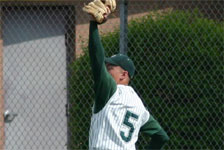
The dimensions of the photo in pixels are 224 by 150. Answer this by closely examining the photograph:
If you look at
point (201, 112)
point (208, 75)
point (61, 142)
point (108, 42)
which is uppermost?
point (108, 42)

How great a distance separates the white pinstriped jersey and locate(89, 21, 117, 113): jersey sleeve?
8 cm

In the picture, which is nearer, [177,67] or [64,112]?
[177,67]

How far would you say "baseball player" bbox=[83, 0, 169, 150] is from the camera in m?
3.34

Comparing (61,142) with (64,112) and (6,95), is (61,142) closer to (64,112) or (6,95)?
(64,112)

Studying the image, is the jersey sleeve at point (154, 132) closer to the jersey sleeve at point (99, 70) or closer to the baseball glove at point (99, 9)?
the jersey sleeve at point (99, 70)

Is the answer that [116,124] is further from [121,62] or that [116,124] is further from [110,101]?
[121,62]

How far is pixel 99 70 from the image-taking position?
337 centimetres

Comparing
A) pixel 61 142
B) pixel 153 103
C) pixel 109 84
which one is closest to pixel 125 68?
pixel 109 84

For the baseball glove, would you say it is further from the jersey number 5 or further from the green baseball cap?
the jersey number 5

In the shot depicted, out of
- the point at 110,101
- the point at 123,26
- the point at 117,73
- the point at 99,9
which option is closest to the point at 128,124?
the point at 110,101

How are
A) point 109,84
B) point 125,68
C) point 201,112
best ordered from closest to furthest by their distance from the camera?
point 109,84 < point 125,68 < point 201,112

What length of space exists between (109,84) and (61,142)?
3.69 m

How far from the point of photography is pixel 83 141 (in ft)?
19.0

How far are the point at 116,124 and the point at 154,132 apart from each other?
51cm
